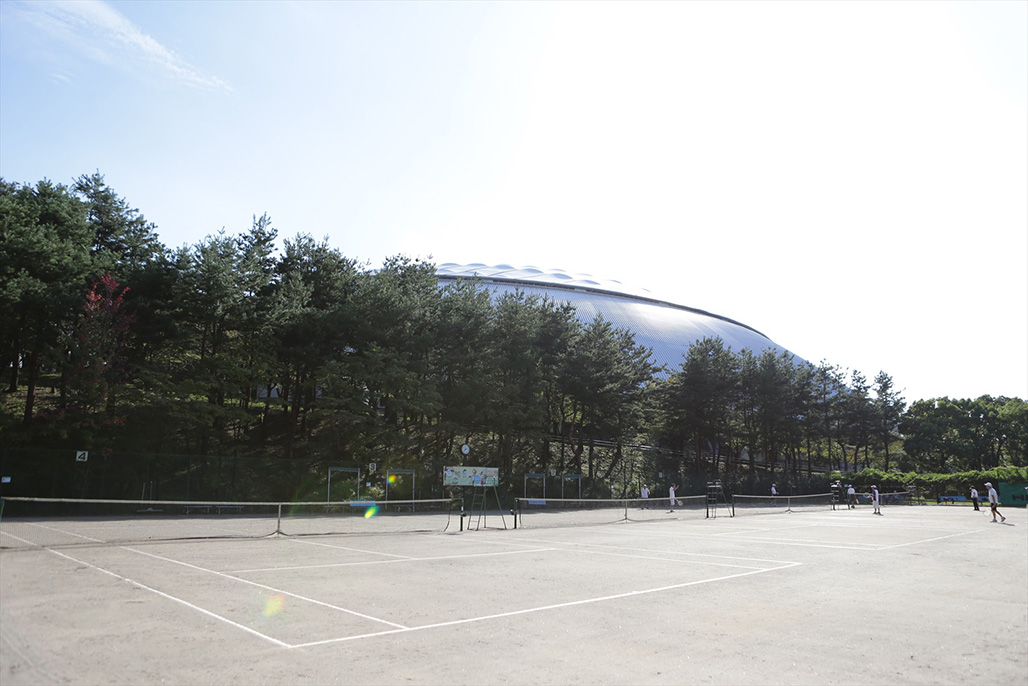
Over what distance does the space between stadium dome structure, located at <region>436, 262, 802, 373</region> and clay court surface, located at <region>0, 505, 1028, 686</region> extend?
227 ft

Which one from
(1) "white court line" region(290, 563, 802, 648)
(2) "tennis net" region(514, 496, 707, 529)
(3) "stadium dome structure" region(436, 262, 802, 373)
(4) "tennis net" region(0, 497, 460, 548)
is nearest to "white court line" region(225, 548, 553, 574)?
(1) "white court line" region(290, 563, 802, 648)

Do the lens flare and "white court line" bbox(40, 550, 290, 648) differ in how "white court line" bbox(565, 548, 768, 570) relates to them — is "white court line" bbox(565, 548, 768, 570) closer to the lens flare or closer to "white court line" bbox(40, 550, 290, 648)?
the lens flare

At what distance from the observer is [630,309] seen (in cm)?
9800

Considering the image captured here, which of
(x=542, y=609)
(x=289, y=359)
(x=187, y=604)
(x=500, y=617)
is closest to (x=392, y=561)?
(x=187, y=604)

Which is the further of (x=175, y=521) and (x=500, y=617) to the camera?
(x=175, y=521)

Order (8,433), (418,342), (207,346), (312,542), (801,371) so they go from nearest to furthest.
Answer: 1. (312,542)
2. (8,433)
3. (207,346)
4. (418,342)
5. (801,371)

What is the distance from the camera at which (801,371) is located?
223 ft

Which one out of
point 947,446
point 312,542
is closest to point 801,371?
point 947,446

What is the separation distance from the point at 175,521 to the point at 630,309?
81.1 m

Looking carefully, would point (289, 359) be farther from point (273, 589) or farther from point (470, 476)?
point (273, 589)

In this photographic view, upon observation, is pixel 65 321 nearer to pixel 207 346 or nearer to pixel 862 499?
pixel 207 346

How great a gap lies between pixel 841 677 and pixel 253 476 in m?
32.9

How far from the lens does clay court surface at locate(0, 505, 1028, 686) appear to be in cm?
584

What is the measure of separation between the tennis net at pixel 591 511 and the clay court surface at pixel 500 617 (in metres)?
13.4
